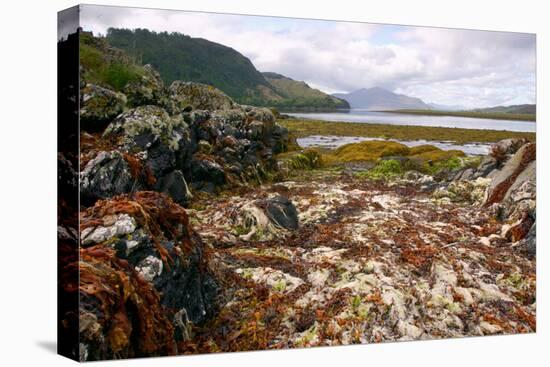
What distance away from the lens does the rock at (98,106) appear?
30.9 feet

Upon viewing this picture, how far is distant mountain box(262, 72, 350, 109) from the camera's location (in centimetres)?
1139

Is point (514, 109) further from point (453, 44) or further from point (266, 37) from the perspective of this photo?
point (266, 37)

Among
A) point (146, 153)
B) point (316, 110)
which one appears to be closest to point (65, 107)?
point (146, 153)

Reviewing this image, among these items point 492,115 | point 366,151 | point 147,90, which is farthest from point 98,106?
point 492,115

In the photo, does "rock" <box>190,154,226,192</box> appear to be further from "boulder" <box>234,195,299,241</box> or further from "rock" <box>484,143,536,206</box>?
"rock" <box>484,143,536,206</box>

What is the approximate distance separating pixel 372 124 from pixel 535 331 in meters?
4.32

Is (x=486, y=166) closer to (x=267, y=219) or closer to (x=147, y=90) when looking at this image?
(x=267, y=219)

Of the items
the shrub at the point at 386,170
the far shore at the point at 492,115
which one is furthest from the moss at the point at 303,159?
the far shore at the point at 492,115

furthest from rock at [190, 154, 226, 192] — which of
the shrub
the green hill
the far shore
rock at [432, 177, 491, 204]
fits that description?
the green hill

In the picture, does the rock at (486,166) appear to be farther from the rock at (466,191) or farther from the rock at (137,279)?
the rock at (137,279)

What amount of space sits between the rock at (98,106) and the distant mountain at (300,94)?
240 centimetres

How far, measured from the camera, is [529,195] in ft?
41.2

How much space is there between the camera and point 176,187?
1034cm

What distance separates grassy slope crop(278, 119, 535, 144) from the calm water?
8 cm
